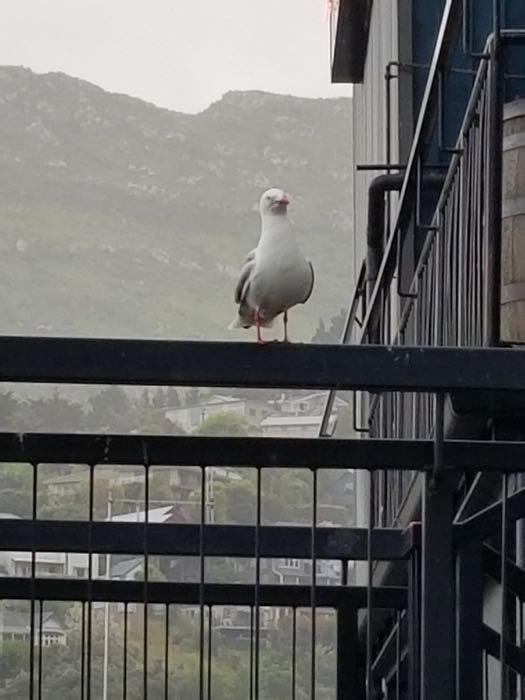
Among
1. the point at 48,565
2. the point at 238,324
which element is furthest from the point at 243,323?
the point at 48,565

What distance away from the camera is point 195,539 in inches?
172

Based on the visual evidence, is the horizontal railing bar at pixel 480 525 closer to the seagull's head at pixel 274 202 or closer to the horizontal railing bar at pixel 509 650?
the horizontal railing bar at pixel 509 650

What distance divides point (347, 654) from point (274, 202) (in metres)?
2.06

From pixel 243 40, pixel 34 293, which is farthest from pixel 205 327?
pixel 243 40

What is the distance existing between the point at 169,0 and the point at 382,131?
80.8 metres

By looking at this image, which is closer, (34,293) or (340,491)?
(340,491)

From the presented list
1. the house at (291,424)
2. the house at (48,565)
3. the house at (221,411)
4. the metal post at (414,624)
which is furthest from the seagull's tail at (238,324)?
the house at (221,411)

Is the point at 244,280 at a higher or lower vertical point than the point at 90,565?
higher

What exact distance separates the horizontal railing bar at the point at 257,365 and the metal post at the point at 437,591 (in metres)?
0.39

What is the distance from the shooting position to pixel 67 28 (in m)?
88.3

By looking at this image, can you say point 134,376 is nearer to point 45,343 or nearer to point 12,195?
point 45,343

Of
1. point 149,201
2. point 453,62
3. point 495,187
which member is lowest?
point 495,187

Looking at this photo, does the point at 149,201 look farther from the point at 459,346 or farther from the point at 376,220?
the point at 459,346

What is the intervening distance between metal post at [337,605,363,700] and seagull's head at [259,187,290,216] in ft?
5.52
